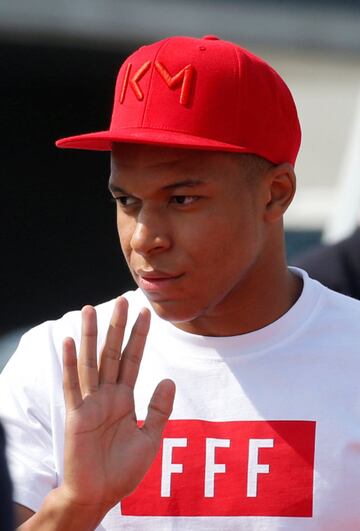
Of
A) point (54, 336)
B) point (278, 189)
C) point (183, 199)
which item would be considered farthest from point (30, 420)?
point (278, 189)

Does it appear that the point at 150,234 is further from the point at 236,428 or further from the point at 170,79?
the point at 236,428

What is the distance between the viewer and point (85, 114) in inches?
489

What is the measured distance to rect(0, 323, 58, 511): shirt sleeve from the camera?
3.05 m

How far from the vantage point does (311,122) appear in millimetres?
12578

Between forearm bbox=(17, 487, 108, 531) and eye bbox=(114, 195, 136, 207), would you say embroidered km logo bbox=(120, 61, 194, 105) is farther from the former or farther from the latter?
forearm bbox=(17, 487, 108, 531)

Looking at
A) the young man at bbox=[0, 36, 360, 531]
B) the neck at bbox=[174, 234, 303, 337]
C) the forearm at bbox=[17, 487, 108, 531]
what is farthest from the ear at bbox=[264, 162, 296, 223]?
the forearm at bbox=[17, 487, 108, 531]

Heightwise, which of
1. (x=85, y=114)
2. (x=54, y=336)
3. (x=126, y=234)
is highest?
(x=126, y=234)

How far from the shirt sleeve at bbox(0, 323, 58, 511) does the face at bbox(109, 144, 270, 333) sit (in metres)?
0.33

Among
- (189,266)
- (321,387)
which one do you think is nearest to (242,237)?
(189,266)

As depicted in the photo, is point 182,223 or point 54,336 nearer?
point 182,223

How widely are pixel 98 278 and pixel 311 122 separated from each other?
2497 millimetres

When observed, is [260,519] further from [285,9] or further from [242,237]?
[285,9]

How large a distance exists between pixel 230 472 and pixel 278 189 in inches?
26.7

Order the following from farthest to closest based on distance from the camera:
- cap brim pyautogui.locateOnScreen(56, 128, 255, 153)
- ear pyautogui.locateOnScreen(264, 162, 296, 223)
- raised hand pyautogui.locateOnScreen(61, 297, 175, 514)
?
ear pyautogui.locateOnScreen(264, 162, 296, 223) → cap brim pyautogui.locateOnScreen(56, 128, 255, 153) → raised hand pyautogui.locateOnScreen(61, 297, 175, 514)
